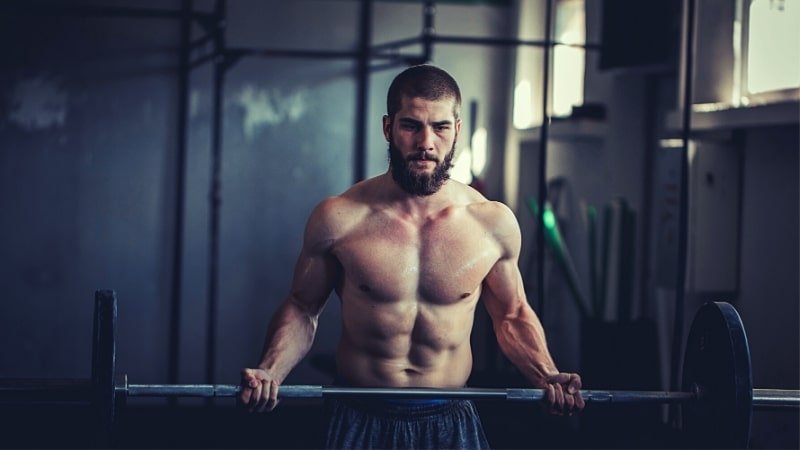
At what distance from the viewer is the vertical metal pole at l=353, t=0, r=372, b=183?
6051 mm

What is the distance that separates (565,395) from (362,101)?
3799 mm

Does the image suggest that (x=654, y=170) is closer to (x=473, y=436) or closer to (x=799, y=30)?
(x=799, y=30)

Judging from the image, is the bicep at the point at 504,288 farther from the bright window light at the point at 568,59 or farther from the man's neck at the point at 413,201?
the bright window light at the point at 568,59

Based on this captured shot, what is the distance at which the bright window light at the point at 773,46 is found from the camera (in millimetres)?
3707

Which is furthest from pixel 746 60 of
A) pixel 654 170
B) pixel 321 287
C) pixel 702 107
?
pixel 321 287

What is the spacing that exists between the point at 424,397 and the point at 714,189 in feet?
6.82

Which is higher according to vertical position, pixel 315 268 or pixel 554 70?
pixel 554 70

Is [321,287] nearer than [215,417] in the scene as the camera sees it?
Yes

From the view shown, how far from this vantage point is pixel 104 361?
7.39 ft

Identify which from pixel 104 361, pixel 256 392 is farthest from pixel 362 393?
pixel 104 361

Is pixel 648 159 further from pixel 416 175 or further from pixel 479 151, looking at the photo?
pixel 416 175

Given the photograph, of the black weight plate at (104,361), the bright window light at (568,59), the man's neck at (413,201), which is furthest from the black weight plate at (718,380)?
the bright window light at (568,59)

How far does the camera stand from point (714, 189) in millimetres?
4102

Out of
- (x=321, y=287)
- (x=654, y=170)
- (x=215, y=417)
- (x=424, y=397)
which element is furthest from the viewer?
(x=215, y=417)
